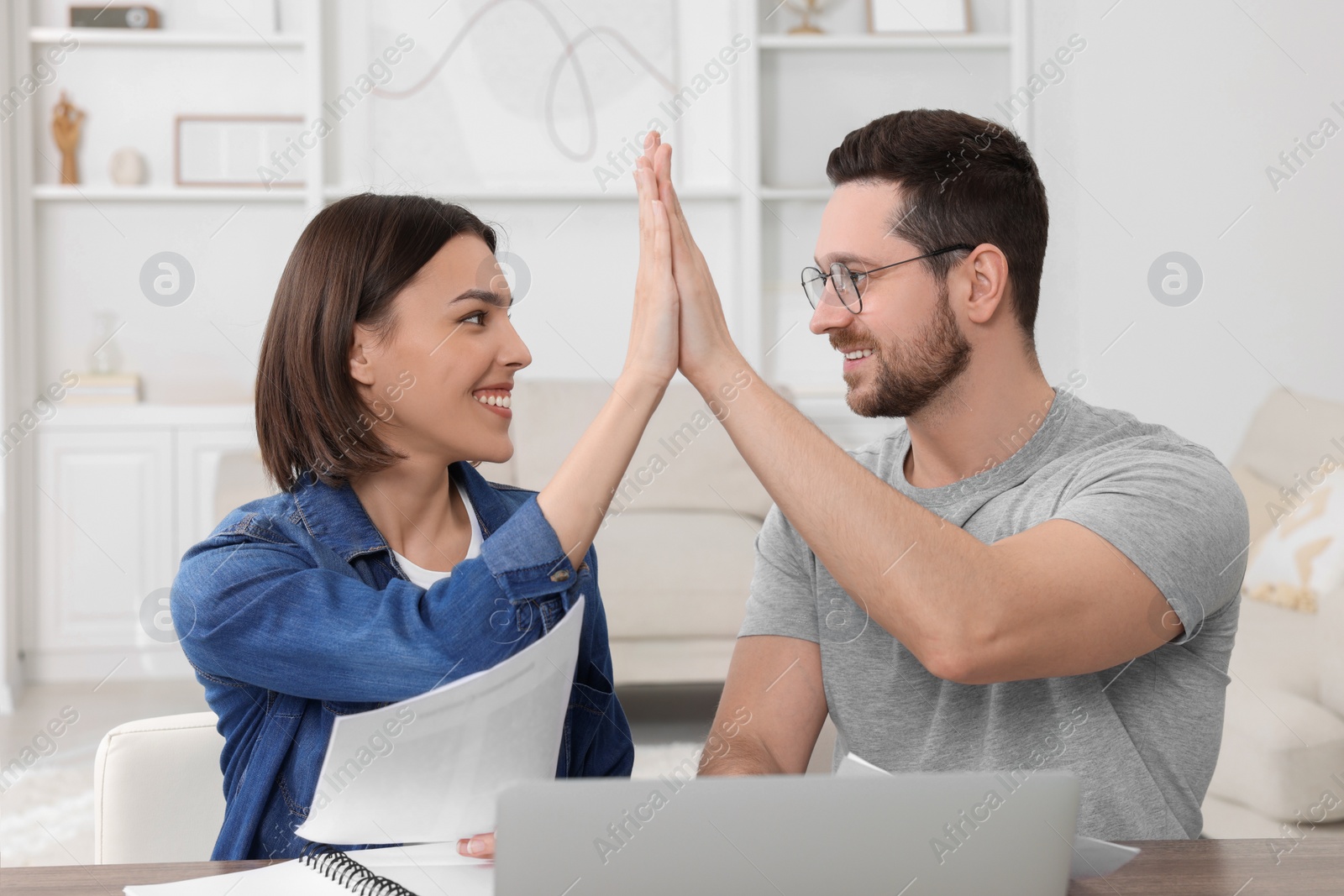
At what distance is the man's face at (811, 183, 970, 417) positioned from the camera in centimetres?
125

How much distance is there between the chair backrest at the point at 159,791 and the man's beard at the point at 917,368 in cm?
74

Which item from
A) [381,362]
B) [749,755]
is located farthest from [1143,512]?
[381,362]

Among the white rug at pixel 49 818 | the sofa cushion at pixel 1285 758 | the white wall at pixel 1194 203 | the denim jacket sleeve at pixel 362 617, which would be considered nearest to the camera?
the denim jacket sleeve at pixel 362 617

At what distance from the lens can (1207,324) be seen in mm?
3316

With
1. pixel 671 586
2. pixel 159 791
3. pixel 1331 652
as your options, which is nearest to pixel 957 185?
pixel 159 791

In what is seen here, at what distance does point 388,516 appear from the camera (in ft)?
3.89

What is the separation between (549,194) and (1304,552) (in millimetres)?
2681

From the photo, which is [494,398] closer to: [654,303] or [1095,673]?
[654,303]

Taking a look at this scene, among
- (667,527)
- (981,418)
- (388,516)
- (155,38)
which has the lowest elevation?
(667,527)

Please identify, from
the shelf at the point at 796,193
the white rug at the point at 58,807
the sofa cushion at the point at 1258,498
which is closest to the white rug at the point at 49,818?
the white rug at the point at 58,807

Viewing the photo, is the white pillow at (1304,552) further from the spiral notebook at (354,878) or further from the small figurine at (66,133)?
the small figurine at (66,133)

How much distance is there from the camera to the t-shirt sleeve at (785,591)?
1251 mm

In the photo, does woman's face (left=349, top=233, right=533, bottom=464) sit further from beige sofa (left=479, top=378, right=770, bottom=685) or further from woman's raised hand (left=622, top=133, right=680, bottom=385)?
beige sofa (left=479, top=378, right=770, bottom=685)

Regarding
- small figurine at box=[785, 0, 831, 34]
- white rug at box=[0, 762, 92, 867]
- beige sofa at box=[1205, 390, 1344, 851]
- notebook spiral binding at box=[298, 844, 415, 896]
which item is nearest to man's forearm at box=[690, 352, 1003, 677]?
notebook spiral binding at box=[298, 844, 415, 896]
